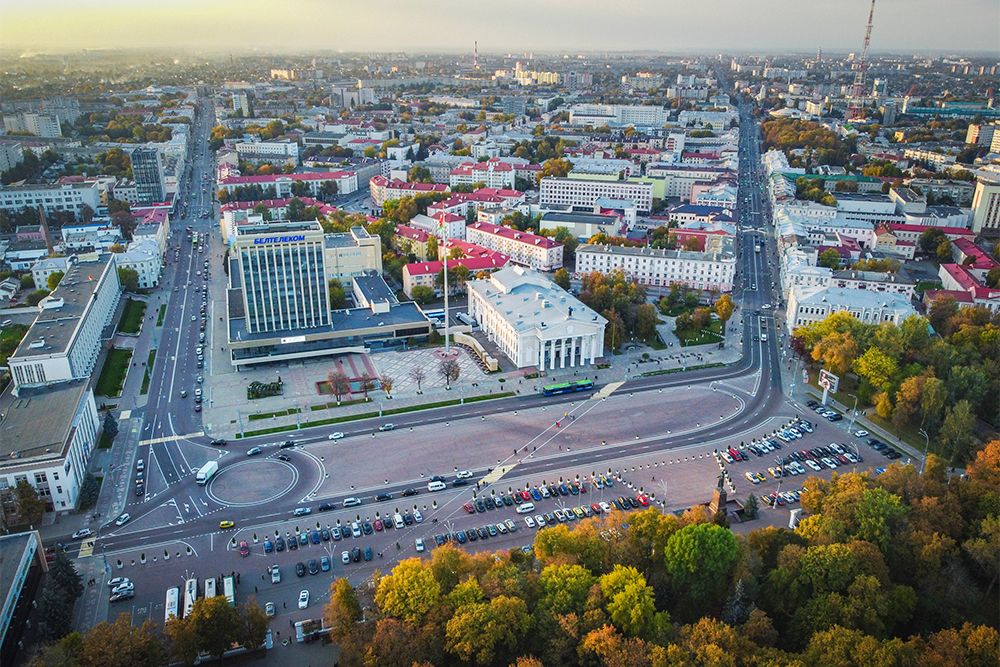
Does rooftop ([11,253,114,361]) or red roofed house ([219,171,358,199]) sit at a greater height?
red roofed house ([219,171,358,199])

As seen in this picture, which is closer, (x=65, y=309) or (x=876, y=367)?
(x=876, y=367)

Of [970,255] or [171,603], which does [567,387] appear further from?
[970,255]

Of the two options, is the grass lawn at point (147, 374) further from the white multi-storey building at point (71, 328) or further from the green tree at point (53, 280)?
the green tree at point (53, 280)

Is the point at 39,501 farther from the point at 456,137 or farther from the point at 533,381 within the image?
the point at 456,137

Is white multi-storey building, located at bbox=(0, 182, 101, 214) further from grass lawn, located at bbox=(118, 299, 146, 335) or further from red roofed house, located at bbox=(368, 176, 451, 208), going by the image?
red roofed house, located at bbox=(368, 176, 451, 208)

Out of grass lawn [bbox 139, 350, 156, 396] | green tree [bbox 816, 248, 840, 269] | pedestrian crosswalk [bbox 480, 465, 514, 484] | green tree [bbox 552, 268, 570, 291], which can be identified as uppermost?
green tree [bbox 816, 248, 840, 269]

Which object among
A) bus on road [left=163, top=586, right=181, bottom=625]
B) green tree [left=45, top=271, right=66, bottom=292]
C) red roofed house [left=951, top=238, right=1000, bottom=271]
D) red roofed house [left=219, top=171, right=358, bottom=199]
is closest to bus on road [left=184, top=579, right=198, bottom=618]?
bus on road [left=163, top=586, right=181, bottom=625]

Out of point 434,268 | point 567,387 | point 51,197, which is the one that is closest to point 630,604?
point 567,387
